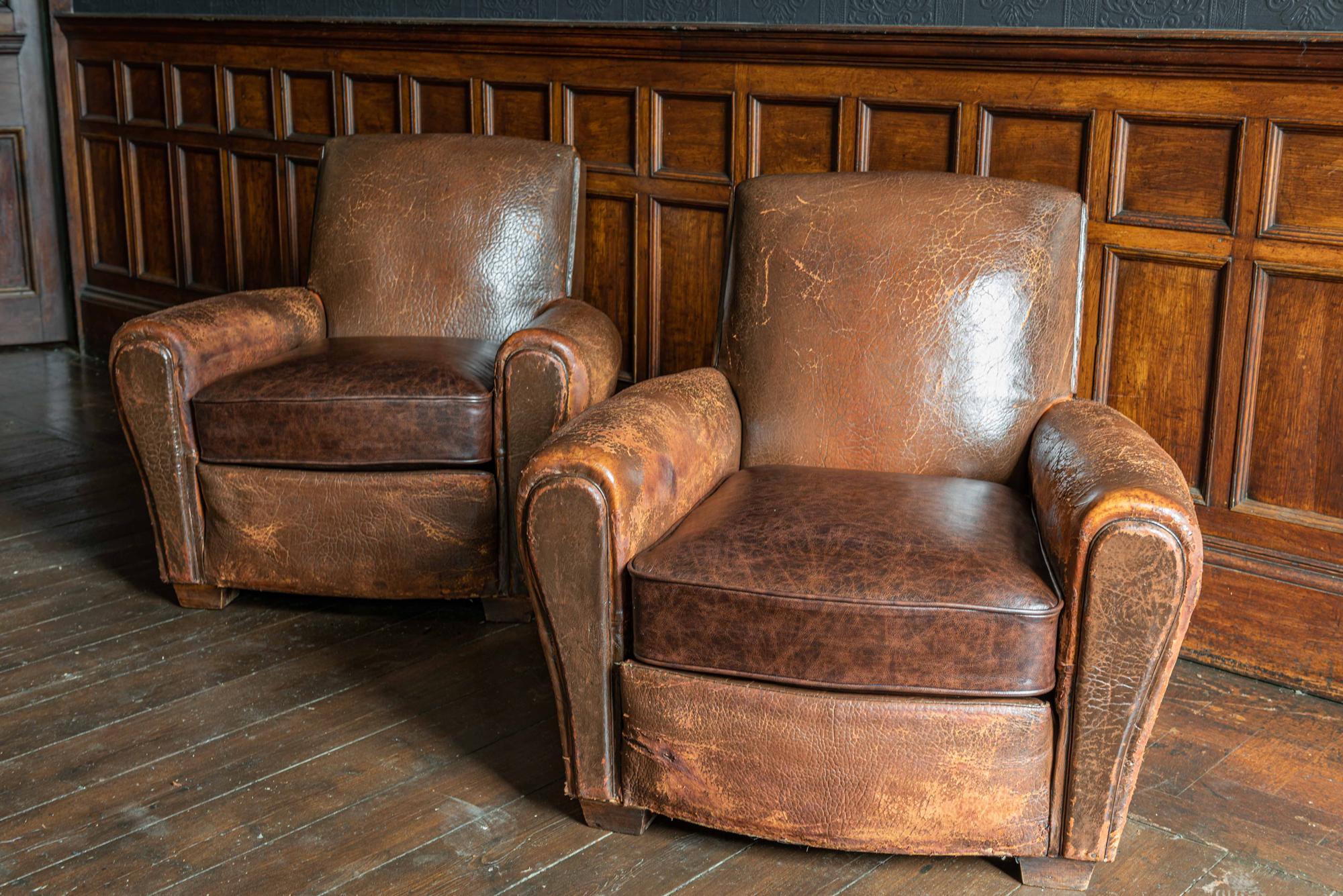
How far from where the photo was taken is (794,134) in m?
3.02

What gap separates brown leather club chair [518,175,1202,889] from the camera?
1.70 metres

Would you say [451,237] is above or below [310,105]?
below

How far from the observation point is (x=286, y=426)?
8.40 ft

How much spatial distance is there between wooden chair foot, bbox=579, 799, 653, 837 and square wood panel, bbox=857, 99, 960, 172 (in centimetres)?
144

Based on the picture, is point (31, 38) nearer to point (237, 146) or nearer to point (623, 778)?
point (237, 146)

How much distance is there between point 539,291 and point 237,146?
1.85 metres

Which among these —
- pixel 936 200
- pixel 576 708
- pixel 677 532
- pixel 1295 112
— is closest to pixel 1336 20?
pixel 1295 112

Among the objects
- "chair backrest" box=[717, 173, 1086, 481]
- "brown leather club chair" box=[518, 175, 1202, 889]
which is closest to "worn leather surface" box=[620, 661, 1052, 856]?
"brown leather club chair" box=[518, 175, 1202, 889]

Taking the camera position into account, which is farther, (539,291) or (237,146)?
(237,146)

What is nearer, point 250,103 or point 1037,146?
point 1037,146

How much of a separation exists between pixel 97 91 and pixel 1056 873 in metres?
4.34

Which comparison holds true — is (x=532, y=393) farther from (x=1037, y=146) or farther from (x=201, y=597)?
(x=1037, y=146)

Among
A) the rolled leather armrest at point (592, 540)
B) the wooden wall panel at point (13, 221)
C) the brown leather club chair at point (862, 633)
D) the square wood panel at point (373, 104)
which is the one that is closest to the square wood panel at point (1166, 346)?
the brown leather club chair at point (862, 633)

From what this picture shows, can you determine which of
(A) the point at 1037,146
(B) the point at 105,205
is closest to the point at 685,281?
(A) the point at 1037,146
